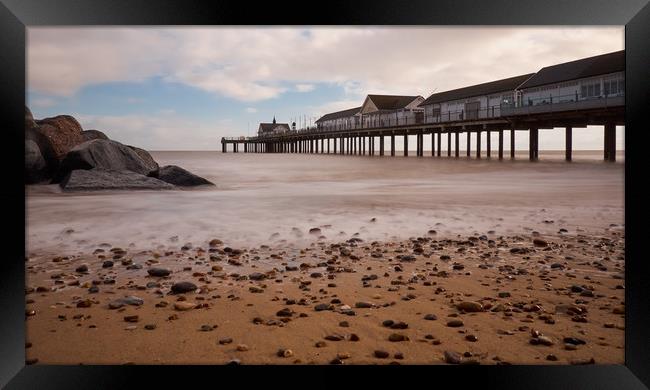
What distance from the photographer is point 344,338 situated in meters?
3.27

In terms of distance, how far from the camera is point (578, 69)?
82.5 feet

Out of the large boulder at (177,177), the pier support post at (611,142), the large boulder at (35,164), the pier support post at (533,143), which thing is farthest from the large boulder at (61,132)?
the pier support post at (533,143)

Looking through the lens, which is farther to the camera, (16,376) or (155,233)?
(155,233)

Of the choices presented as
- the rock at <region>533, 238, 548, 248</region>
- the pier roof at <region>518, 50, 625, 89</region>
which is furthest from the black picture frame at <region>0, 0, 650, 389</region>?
the pier roof at <region>518, 50, 625, 89</region>

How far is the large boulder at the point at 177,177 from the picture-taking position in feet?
42.7

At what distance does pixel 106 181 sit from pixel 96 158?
95cm

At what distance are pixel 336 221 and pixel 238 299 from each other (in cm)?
413

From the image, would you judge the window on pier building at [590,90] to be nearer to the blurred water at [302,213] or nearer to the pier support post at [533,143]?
the pier support post at [533,143]

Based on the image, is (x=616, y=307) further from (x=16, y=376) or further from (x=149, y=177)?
(x=149, y=177)

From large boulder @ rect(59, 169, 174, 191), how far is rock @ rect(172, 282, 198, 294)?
8168 millimetres

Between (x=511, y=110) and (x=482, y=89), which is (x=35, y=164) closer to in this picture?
(x=511, y=110)

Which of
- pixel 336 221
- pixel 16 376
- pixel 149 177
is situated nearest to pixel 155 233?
pixel 336 221

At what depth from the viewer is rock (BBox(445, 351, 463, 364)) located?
2972 millimetres

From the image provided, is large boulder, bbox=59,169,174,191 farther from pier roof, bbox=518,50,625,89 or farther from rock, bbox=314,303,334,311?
pier roof, bbox=518,50,625,89
